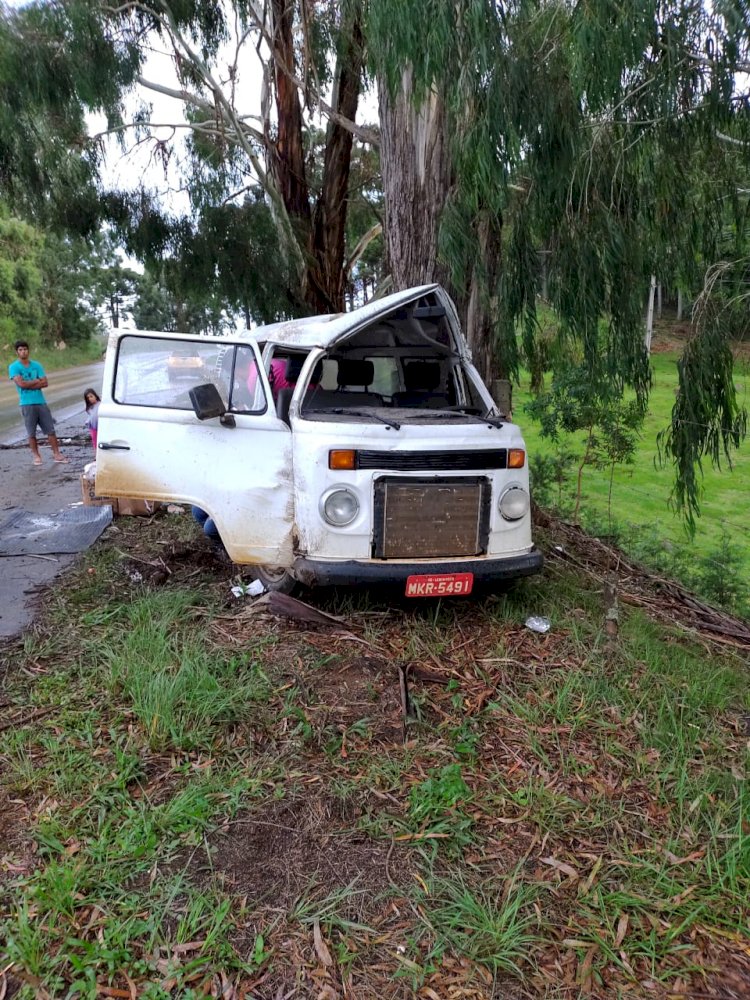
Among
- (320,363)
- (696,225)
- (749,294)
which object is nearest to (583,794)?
(749,294)

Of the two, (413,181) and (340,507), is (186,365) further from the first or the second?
(413,181)

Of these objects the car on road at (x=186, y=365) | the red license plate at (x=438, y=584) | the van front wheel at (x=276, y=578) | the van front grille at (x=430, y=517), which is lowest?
the van front wheel at (x=276, y=578)

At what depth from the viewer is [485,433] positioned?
15.4ft

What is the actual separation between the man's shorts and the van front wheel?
6.25 meters

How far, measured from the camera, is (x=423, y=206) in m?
6.50

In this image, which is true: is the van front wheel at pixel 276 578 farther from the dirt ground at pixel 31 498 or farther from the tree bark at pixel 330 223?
the tree bark at pixel 330 223

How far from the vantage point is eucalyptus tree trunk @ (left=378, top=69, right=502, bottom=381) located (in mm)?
6297

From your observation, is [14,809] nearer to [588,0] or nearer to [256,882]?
[256,882]

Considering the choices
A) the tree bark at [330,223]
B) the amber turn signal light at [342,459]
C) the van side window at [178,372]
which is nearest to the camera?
the amber turn signal light at [342,459]

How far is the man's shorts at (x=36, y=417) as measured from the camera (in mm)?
10016

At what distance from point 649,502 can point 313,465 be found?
45.2 ft

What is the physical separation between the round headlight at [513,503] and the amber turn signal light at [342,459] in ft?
3.24

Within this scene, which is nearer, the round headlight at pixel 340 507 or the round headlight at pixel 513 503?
the round headlight at pixel 340 507

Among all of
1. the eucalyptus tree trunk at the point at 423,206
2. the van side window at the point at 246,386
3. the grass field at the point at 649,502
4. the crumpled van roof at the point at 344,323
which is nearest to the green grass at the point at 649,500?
the grass field at the point at 649,502
